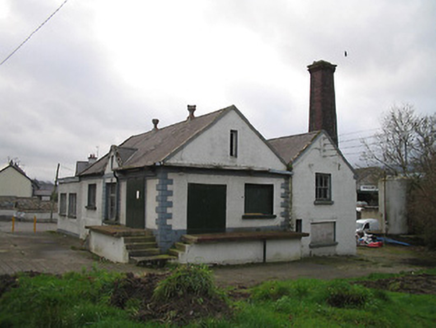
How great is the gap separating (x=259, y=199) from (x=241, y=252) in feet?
9.36

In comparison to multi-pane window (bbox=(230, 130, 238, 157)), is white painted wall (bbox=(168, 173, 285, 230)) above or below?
below

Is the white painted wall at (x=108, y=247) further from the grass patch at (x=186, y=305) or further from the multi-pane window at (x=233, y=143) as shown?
the multi-pane window at (x=233, y=143)

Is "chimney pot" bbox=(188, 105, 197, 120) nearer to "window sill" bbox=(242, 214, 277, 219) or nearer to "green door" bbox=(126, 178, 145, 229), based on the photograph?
"green door" bbox=(126, 178, 145, 229)

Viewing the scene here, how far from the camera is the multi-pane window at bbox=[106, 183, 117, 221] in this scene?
18578 mm

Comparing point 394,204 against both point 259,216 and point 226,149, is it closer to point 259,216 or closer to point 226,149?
point 259,216

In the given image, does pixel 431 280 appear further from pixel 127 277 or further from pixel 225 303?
pixel 127 277

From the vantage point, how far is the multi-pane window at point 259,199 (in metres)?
16.9

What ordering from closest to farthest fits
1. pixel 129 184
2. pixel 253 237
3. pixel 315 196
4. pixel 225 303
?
pixel 225 303 < pixel 253 237 < pixel 129 184 < pixel 315 196

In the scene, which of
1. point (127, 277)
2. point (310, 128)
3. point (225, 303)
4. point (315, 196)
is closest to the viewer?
point (225, 303)

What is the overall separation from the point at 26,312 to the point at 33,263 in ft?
22.6

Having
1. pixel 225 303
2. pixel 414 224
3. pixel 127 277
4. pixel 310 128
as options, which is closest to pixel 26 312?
pixel 127 277

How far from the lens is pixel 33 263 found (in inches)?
497

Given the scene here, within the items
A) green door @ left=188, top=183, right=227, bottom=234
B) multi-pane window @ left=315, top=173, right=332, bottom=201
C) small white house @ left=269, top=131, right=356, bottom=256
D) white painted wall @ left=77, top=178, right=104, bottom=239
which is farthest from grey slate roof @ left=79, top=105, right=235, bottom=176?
multi-pane window @ left=315, top=173, right=332, bottom=201

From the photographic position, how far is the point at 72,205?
24.3 metres
